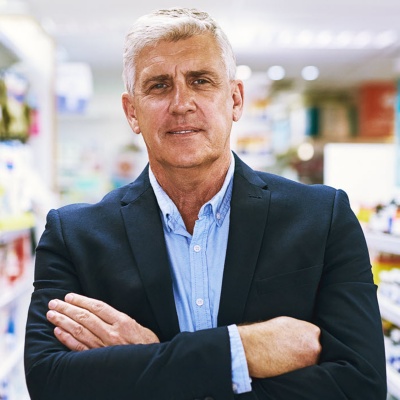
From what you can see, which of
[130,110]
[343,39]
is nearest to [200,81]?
[130,110]

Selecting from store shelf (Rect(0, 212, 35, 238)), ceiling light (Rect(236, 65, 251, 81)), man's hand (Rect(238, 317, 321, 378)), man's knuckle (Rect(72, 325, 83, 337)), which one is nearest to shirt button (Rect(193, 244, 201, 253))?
man's hand (Rect(238, 317, 321, 378))

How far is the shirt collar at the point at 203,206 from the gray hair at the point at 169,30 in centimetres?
31

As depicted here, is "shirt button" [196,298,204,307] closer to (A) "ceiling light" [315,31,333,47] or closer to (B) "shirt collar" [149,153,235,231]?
(B) "shirt collar" [149,153,235,231]

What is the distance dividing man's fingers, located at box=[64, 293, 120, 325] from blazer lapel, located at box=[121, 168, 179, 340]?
0.33 ft

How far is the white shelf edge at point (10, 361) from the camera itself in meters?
3.51

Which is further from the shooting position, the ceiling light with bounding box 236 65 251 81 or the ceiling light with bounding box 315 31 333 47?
the ceiling light with bounding box 236 65 251 81

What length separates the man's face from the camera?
5.23 feet

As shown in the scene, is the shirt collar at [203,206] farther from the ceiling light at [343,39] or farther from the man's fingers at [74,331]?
the ceiling light at [343,39]

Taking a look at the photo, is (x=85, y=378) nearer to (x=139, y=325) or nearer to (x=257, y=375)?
(x=139, y=325)

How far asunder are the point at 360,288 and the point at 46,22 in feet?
18.5

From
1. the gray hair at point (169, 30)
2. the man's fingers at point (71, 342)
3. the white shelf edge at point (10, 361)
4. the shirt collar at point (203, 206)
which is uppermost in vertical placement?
the gray hair at point (169, 30)

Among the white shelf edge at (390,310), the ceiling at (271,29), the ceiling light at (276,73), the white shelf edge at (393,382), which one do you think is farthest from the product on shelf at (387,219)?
the ceiling light at (276,73)

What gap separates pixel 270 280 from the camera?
156cm

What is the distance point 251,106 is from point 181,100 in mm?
6815
